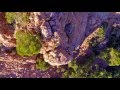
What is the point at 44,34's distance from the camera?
9.91 metres

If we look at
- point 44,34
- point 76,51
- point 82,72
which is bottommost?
point 82,72

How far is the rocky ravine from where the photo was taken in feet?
31.3

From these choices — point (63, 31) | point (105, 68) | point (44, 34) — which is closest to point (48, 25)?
point (44, 34)

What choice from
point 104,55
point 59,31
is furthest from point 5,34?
point 104,55

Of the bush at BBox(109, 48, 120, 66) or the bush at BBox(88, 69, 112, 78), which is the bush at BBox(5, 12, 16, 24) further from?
the bush at BBox(88, 69, 112, 78)

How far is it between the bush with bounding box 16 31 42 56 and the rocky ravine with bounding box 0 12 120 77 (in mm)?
232

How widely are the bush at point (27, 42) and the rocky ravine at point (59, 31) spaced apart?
23 centimetres

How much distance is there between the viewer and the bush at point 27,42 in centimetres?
955

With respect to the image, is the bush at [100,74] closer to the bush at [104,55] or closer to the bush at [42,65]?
the bush at [104,55]

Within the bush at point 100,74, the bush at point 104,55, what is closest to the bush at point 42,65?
the bush at point 100,74

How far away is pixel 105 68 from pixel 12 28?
5914 mm

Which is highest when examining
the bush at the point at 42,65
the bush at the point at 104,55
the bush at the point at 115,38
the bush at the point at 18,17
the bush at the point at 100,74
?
the bush at the point at 18,17

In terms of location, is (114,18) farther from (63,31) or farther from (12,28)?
(12,28)
